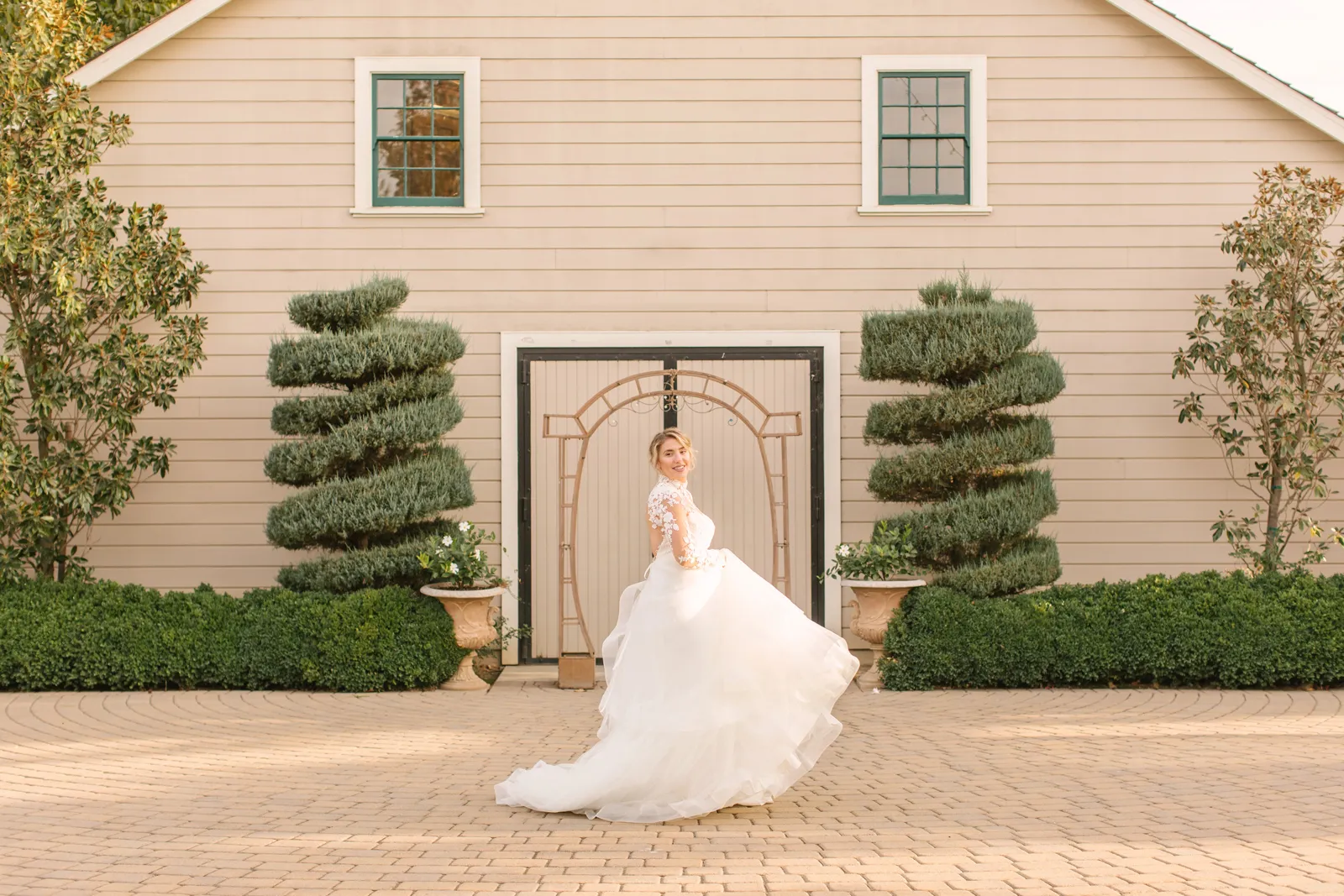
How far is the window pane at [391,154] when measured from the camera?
1091cm

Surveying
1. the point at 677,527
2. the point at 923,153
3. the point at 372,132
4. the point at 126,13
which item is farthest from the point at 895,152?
the point at 126,13

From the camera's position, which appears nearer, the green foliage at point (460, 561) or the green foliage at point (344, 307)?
the green foliage at point (460, 561)

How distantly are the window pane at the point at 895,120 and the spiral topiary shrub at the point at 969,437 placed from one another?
173cm

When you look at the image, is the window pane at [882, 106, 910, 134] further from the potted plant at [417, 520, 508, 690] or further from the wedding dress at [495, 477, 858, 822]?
the wedding dress at [495, 477, 858, 822]

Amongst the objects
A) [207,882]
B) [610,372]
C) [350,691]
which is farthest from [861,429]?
[207,882]

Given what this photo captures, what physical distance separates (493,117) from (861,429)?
4161 millimetres

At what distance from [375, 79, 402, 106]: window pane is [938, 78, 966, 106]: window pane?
469 cm

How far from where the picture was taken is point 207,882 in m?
4.77

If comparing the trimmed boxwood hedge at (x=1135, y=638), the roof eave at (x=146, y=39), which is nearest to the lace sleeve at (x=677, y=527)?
the trimmed boxwood hedge at (x=1135, y=638)

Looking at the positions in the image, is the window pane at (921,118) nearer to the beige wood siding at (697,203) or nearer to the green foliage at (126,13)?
the beige wood siding at (697,203)

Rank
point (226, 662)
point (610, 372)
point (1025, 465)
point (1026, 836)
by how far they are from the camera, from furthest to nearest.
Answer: point (610, 372) → point (1025, 465) → point (226, 662) → point (1026, 836)

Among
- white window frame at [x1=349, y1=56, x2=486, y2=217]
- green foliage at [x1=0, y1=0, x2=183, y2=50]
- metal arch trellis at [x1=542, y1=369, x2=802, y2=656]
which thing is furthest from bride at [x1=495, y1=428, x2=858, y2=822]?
green foliage at [x1=0, y1=0, x2=183, y2=50]

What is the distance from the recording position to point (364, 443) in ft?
31.4

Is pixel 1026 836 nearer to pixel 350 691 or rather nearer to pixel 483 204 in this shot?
pixel 350 691
